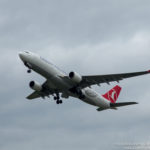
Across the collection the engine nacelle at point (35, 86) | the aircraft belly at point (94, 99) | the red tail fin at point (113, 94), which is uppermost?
the red tail fin at point (113, 94)

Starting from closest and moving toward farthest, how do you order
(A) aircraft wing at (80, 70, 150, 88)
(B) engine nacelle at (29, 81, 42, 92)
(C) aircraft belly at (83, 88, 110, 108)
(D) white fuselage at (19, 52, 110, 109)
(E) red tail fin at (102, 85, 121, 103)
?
(D) white fuselage at (19, 52, 110, 109) → (A) aircraft wing at (80, 70, 150, 88) → (B) engine nacelle at (29, 81, 42, 92) → (C) aircraft belly at (83, 88, 110, 108) → (E) red tail fin at (102, 85, 121, 103)

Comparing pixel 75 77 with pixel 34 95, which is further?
pixel 34 95

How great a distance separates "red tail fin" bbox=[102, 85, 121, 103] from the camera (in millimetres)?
60753

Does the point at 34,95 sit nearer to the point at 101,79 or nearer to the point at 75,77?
the point at 75,77

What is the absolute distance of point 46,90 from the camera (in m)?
56.6

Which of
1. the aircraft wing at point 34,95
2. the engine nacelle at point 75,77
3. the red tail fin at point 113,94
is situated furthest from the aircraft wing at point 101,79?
the aircraft wing at point 34,95

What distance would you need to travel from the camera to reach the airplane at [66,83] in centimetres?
5028

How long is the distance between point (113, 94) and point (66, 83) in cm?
1135

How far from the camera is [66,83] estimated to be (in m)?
52.7

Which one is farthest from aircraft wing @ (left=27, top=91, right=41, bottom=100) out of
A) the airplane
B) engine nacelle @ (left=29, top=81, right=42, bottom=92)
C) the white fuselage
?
the white fuselage

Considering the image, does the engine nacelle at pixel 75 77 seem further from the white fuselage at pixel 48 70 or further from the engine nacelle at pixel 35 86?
the engine nacelle at pixel 35 86

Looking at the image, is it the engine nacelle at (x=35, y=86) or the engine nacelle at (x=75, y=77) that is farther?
the engine nacelle at (x=35, y=86)

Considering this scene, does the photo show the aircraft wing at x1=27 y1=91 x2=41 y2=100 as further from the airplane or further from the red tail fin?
the red tail fin

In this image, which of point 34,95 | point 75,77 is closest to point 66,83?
point 75,77
